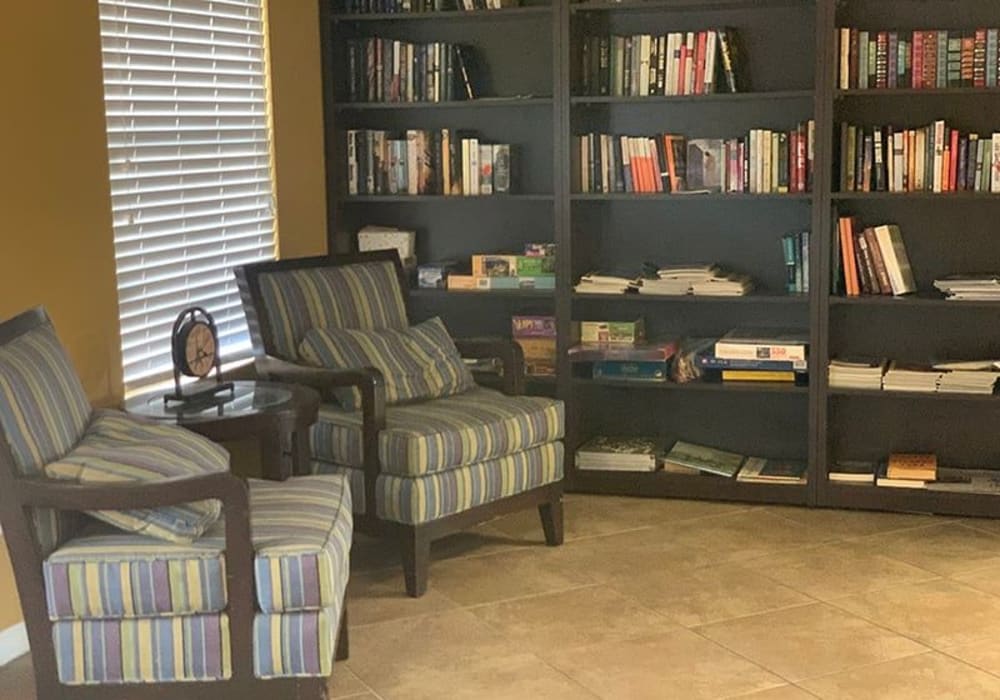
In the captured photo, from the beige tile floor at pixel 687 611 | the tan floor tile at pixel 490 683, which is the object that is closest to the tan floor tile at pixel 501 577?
the beige tile floor at pixel 687 611

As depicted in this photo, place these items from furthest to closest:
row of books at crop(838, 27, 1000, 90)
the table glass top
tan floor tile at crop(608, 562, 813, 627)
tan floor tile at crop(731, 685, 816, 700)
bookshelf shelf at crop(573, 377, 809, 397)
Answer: bookshelf shelf at crop(573, 377, 809, 397), row of books at crop(838, 27, 1000, 90), tan floor tile at crop(608, 562, 813, 627), the table glass top, tan floor tile at crop(731, 685, 816, 700)

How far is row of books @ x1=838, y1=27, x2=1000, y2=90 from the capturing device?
4539mm

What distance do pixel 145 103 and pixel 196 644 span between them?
1918mm

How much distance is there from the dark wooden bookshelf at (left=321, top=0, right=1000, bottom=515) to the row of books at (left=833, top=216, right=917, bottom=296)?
0.20ft

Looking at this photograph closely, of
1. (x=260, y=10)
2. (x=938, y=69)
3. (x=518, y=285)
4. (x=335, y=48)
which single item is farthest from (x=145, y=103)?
(x=938, y=69)

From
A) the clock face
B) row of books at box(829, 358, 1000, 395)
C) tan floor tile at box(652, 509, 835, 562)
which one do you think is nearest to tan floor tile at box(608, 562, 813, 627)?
tan floor tile at box(652, 509, 835, 562)

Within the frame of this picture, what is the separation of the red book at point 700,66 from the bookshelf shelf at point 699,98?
5cm

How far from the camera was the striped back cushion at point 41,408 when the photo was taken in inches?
114

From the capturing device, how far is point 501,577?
4164 millimetres

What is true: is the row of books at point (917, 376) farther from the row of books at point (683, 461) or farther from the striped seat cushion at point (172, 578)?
the striped seat cushion at point (172, 578)

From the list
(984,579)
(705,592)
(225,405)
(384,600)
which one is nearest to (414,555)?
(384,600)

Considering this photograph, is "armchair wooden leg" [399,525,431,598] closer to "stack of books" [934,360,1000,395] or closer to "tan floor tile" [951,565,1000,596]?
"tan floor tile" [951,565,1000,596]

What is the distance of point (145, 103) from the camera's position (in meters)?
4.17

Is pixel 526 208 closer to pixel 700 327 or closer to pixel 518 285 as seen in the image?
pixel 518 285
